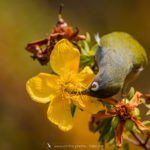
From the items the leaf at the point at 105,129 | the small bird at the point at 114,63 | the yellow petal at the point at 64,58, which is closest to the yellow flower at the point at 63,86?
the yellow petal at the point at 64,58

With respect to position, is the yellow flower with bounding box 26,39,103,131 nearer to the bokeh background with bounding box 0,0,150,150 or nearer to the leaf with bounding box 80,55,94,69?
the leaf with bounding box 80,55,94,69

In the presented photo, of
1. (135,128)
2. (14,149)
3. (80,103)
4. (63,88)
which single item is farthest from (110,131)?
(14,149)

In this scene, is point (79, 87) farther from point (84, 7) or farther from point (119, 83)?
point (84, 7)

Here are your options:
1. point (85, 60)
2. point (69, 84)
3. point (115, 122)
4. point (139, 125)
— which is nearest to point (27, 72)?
point (85, 60)

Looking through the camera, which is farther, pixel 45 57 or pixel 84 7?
pixel 84 7

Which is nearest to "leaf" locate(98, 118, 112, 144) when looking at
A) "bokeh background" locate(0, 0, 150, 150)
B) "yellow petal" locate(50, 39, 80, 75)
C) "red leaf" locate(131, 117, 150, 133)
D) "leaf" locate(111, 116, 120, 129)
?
"leaf" locate(111, 116, 120, 129)

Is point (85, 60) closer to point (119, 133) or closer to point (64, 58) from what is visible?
point (64, 58)

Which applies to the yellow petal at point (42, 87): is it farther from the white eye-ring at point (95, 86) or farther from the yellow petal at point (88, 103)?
the white eye-ring at point (95, 86)
